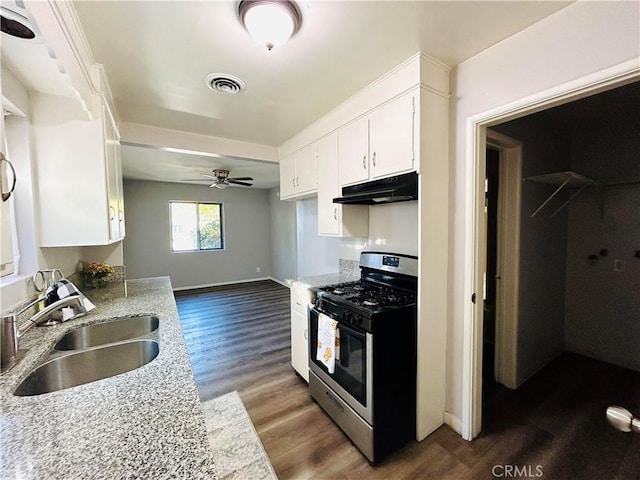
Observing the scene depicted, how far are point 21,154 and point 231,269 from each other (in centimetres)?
545

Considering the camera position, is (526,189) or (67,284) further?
(526,189)

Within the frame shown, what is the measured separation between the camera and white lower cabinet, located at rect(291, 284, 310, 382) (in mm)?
2324

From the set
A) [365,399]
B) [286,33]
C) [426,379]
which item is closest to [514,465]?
[426,379]

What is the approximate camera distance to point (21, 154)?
1432 millimetres

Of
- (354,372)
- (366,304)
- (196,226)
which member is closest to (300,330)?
(354,372)

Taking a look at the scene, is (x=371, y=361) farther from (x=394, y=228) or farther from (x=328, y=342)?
(x=394, y=228)

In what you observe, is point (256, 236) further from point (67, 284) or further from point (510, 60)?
point (510, 60)

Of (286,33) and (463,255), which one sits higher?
(286,33)

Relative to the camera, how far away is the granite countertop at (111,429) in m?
0.58

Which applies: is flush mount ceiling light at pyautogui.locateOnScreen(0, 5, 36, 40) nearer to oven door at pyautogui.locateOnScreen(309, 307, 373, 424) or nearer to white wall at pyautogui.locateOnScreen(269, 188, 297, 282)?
oven door at pyautogui.locateOnScreen(309, 307, 373, 424)

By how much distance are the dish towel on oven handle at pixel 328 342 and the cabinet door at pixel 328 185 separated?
848 mm

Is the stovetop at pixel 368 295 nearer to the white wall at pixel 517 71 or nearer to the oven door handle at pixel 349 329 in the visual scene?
the oven door handle at pixel 349 329

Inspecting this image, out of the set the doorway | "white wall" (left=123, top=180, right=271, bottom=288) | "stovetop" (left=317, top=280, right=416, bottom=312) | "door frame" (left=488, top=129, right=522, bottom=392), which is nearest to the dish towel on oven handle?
"stovetop" (left=317, top=280, right=416, bottom=312)

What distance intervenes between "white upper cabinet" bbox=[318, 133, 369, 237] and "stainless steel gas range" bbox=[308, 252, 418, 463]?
0.57m
